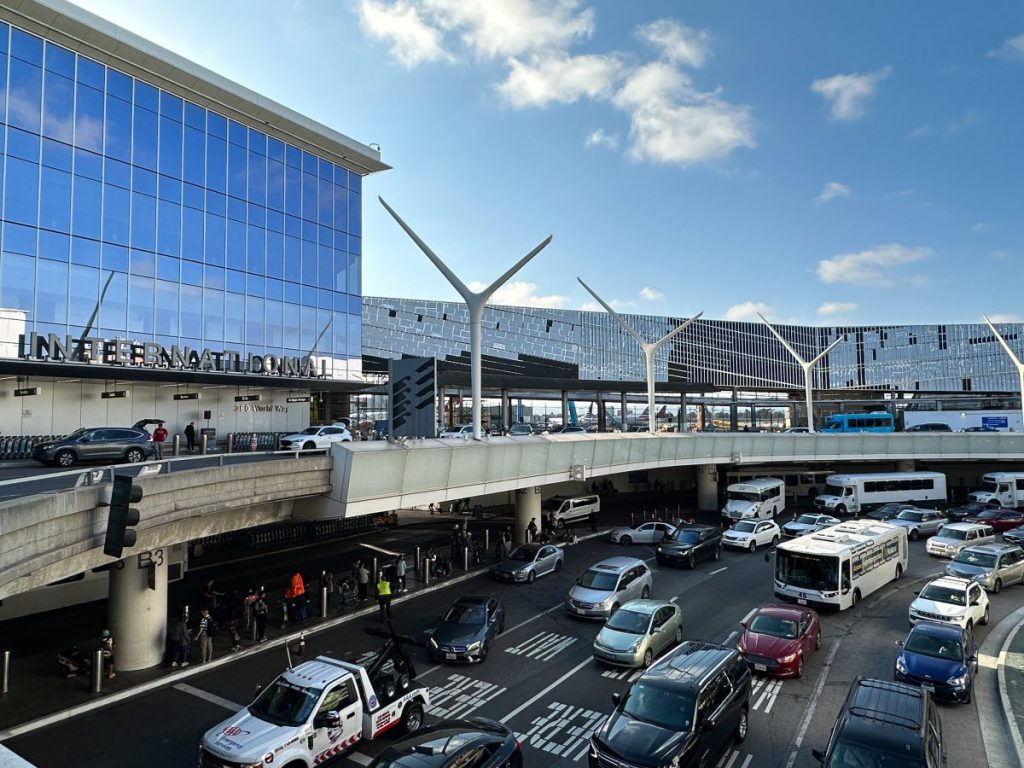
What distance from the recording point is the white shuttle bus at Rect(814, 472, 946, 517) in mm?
42688

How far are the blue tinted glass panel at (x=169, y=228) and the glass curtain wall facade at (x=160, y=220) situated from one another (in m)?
0.08

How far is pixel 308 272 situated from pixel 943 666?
134 feet

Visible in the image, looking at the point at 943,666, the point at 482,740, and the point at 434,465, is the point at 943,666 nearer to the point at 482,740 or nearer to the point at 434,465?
the point at 482,740

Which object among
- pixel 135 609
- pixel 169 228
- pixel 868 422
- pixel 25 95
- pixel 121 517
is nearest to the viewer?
pixel 121 517

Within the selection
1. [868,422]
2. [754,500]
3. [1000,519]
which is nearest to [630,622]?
[754,500]

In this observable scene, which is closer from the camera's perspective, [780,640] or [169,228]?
[780,640]

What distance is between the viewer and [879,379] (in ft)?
395

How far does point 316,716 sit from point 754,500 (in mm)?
35580

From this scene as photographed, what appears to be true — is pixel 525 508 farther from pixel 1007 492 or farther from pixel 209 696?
pixel 1007 492

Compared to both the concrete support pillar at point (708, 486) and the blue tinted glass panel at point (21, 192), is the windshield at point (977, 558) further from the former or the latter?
the blue tinted glass panel at point (21, 192)

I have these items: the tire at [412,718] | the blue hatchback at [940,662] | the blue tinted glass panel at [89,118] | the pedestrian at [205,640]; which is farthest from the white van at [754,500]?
the blue tinted glass panel at [89,118]

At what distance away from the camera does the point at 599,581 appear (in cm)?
2211

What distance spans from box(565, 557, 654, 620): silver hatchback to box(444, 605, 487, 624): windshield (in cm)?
406

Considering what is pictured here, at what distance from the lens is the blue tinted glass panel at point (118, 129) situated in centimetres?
3366
